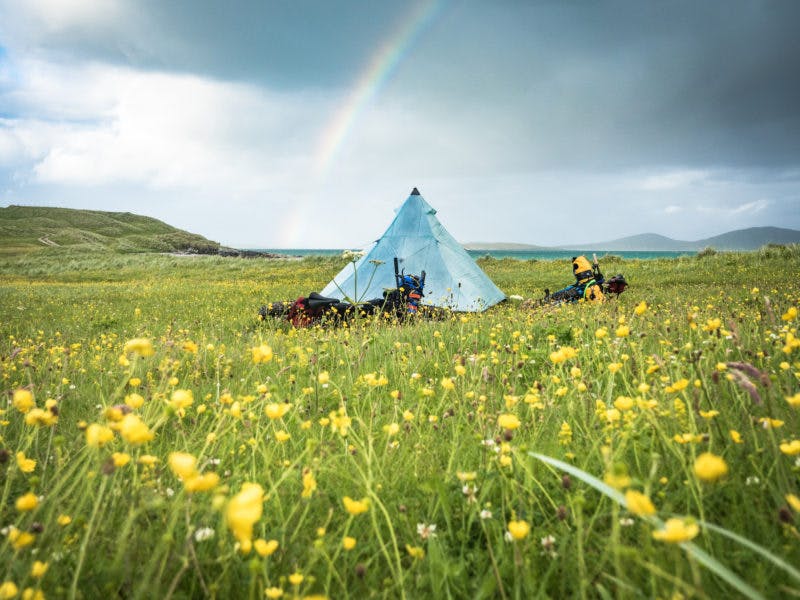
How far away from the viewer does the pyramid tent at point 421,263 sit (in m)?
11.3

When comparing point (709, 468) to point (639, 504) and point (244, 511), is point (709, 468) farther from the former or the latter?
point (244, 511)

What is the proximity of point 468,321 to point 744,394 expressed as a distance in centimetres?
433

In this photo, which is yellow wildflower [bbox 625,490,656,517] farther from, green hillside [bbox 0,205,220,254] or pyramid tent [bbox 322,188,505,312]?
green hillside [bbox 0,205,220,254]

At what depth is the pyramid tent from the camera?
11336mm

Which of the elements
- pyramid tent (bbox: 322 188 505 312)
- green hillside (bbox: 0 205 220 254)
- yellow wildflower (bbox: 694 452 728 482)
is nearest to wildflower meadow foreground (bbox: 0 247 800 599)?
yellow wildflower (bbox: 694 452 728 482)

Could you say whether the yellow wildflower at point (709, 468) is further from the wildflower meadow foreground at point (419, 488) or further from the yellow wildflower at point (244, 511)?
the yellow wildflower at point (244, 511)

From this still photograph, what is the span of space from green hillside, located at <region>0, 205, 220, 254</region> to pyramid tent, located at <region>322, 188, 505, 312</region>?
6857cm

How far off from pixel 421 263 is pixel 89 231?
109 metres

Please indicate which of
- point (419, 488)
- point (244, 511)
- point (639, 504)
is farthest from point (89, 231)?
point (639, 504)

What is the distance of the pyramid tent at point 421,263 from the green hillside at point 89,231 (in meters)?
68.6

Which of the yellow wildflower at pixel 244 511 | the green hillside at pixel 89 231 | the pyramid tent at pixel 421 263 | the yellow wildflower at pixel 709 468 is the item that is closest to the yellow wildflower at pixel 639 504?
the yellow wildflower at pixel 709 468

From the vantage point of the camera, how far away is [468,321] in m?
6.81

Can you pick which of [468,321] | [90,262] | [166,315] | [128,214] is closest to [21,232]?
[128,214]

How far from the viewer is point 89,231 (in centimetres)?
9575
